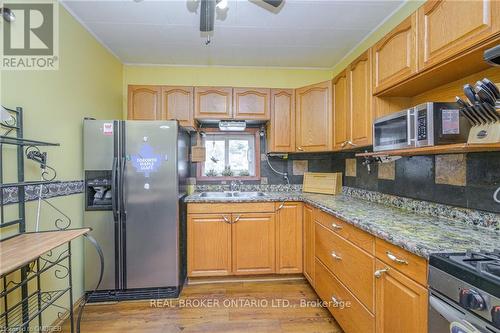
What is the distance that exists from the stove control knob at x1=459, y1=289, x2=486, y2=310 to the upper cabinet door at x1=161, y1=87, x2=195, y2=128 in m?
2.63

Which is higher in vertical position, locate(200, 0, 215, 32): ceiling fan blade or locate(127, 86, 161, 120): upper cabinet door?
locate(200, 0, 215, 32): ceiling fan blade

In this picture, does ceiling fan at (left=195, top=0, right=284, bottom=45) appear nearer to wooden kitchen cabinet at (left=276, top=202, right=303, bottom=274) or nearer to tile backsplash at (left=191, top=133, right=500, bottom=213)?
tile backsplash at (left=191, top=133, right=500, bottom=213)

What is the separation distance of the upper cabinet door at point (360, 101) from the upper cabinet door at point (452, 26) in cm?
54

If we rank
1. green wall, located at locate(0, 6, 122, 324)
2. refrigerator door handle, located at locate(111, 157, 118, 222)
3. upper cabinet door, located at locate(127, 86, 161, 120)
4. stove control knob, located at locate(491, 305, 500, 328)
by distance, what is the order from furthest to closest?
1. upper cabinet door, located at locate(127, 86, 161, 120)
2. refrigerator door handle, located at locate(111, 157, 118, 222)
3. green wall, located at locate(0, 6, 122, 324)
4. stove control knob, located at locate(491, 305, 500, 328)

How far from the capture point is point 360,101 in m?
2.09

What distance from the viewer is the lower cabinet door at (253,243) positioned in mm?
2547

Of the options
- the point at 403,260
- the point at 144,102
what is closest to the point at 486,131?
the point at 403,260

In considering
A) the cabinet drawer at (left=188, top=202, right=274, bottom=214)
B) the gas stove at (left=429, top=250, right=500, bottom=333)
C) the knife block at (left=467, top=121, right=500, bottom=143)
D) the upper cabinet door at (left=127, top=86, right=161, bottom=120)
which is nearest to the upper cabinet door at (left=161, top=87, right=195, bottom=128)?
the upper cabinet door at (left=127, top=86, right=161, bottom=120)

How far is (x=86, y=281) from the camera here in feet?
7.36

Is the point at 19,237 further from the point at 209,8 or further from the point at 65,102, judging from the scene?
the point at 209,8

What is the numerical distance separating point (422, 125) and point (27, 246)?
2.15 m

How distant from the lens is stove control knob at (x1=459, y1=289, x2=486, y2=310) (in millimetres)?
796

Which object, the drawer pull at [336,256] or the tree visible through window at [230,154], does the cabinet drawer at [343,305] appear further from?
the tree visible through window at [230,154]

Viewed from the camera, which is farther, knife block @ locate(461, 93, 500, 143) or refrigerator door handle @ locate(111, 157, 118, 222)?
refrigerator door handle @ locate(111, 157, 118, 222)
